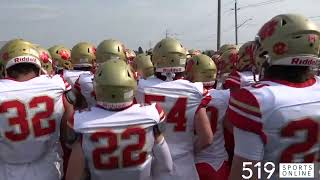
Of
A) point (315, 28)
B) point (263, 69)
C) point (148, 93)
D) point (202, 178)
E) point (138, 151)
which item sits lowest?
point (202, 178)

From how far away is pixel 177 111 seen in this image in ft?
14.1

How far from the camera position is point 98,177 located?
3.50 meters

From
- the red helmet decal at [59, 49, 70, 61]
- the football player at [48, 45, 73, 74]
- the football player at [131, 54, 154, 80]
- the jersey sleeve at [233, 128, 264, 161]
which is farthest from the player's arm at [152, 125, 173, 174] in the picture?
the red helmet decal at [59, 49, 70, 61]

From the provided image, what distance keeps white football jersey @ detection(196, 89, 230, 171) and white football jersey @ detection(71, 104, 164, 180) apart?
1.23 meters

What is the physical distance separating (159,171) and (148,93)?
84cm

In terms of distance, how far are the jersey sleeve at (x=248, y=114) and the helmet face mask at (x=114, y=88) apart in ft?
3.56

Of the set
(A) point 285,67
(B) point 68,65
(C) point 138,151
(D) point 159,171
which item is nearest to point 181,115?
(D) point 159,171

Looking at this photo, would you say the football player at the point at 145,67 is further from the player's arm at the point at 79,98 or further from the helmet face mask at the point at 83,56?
the player's arm at the point at 79,98

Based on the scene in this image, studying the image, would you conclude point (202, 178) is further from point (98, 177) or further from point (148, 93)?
point (98, 177)

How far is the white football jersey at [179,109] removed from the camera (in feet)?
14.1

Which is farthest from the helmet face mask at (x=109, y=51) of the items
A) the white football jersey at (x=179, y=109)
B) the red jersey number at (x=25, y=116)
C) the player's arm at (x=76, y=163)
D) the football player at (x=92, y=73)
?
the player's arm at (x=76, y=163)

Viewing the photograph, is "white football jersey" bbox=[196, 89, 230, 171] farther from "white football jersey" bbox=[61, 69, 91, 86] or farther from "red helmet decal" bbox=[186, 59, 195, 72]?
"white football jersey" bbox=[61, 69, 91, 86]

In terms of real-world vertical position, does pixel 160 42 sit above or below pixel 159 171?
above

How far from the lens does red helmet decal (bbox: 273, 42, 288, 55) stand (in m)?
2.69
